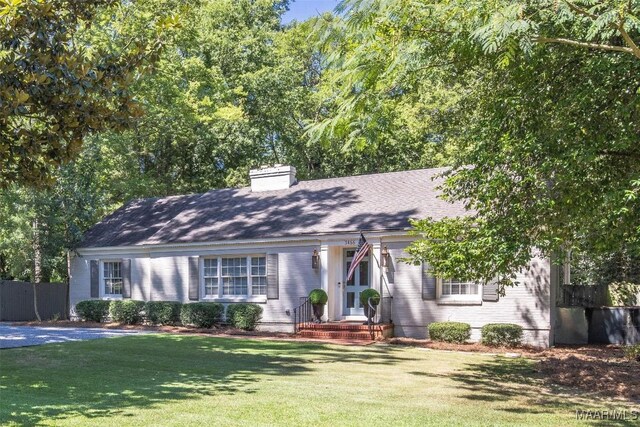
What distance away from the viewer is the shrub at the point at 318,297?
61.8ft

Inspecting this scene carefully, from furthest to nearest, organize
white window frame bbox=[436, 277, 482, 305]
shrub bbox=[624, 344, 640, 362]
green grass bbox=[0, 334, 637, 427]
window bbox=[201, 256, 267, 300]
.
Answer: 1. window bbox=[201, 256, 267, 300]
2. white window frame bbox=[436, 277, 482, 305]
3. shrub bbox=[624, 344, 640, 362]
4. green grass bbox=[0, 334, 637, 427]

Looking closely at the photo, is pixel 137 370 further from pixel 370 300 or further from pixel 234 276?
pixel 234 276

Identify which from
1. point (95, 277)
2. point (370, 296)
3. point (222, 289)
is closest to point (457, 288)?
point (370, 296)

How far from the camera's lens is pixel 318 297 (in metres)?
18.8

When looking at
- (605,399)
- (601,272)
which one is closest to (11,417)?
(605,399)

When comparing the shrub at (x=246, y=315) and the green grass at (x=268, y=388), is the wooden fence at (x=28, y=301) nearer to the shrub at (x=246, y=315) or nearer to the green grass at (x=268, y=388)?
the shrub at (x=246, y=315)

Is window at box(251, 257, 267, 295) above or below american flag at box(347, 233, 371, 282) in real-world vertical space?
below

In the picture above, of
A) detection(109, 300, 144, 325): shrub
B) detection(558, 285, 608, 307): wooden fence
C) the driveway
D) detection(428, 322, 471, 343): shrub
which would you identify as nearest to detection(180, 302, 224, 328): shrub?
the driveway

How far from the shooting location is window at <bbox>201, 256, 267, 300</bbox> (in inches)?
827

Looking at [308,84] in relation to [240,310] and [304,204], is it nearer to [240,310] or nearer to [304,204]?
[304,204]

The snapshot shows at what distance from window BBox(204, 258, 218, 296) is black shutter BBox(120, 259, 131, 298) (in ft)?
11.6

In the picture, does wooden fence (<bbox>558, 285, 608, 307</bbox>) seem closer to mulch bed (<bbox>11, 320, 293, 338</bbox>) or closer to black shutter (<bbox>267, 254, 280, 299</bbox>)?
mulch bed (<bbox>11, 320, 293, 338</bbox>)

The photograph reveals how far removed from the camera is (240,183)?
101 feet

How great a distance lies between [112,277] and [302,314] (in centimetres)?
895
